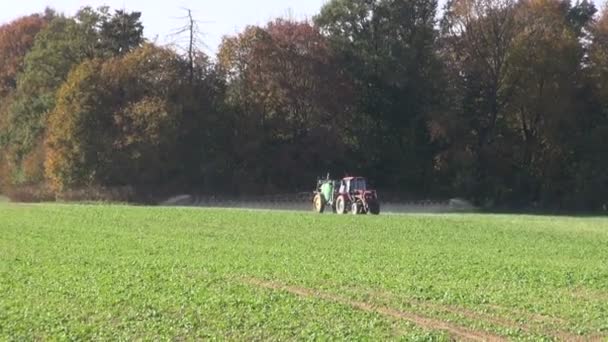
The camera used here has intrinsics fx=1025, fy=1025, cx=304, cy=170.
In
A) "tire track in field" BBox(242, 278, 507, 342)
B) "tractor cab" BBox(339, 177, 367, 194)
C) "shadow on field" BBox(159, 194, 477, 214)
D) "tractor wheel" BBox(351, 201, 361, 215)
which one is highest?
"tractor cab" BBox(339, 177, 367, 194)

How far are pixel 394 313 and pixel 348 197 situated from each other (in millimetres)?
33645

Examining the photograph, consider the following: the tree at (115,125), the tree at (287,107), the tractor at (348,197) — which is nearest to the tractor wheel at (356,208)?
the tractor at (348,197)

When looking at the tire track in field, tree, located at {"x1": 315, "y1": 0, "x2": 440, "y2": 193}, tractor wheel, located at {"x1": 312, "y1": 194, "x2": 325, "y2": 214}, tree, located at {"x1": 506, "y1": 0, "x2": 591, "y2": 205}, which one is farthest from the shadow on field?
the tire track in field

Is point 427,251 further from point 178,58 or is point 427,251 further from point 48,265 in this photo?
point 178,58

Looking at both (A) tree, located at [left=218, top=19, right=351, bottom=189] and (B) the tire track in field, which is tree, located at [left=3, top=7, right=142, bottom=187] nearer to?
(A) tree, located at [left=218, top=19, right=351, bottom=189]

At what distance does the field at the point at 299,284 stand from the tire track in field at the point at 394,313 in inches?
0.9

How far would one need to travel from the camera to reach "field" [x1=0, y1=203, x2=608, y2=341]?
46.1 feet

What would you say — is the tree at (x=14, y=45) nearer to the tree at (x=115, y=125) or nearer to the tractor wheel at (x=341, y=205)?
the tree at (x=115, y=125)

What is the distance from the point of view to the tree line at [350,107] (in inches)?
2532

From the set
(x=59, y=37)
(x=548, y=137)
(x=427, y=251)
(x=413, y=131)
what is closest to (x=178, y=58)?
(x=59, y=37)

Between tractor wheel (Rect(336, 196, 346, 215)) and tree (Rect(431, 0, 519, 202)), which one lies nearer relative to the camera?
tractor wheel (Rect(336, 196, 346, 215))

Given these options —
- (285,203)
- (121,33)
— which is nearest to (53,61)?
(121,33)

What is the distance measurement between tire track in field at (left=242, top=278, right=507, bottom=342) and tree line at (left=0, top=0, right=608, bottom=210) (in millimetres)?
45910

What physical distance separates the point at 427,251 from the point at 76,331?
560 inches
